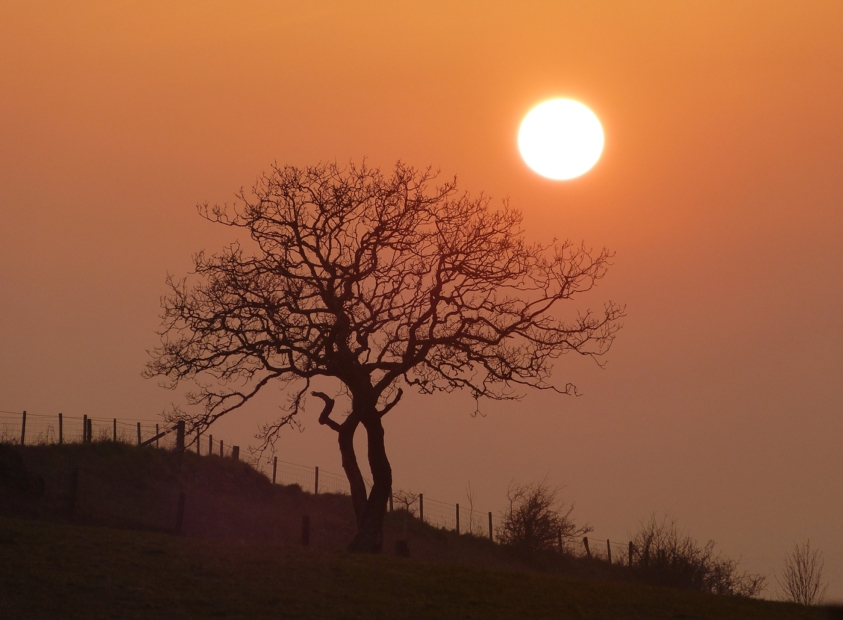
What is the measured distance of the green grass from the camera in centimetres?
1459

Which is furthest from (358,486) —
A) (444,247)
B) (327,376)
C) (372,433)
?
(444,247)

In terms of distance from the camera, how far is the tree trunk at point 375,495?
Answer: 23.6 metres

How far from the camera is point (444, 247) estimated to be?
24.5 meters

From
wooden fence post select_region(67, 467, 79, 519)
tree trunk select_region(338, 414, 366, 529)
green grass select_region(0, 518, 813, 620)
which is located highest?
tree trunk select_region(338, 414, 366, 529)

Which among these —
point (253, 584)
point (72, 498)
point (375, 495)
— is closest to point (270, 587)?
point (253, 584)

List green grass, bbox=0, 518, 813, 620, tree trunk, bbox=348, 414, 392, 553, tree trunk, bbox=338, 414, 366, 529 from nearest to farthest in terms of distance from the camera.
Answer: green grass, bbox=0, 518, 813, 620 → tree trunk, bbox=348, 414, 392, 553 → tree trunk, bbox=338, 414, 366, 529

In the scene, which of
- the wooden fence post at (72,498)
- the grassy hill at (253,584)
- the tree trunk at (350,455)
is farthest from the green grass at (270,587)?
the wooden fence post at (72,498)

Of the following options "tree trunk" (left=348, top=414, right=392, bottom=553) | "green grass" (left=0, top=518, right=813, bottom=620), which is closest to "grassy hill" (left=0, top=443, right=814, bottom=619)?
"green grass" (left=0, top=518, right=813, bottom=620)

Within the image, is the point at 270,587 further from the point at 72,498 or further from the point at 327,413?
the point at 72,498

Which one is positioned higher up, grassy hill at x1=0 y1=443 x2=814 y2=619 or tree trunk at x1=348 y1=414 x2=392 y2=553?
tree trunk at x1=348 y1=414 x2=392 y2=553

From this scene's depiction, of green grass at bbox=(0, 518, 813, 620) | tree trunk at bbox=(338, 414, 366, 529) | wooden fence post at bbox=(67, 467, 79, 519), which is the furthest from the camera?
wooden fence post at bbox=(67, 467, 79, 519)

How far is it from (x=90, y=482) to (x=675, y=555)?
1922cm

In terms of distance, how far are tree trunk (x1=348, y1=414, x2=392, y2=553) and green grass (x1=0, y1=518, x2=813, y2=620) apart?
2752 millimetres

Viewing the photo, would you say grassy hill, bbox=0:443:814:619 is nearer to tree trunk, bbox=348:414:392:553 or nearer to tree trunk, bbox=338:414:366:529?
tree trunk, bbox=348:414:392:553
